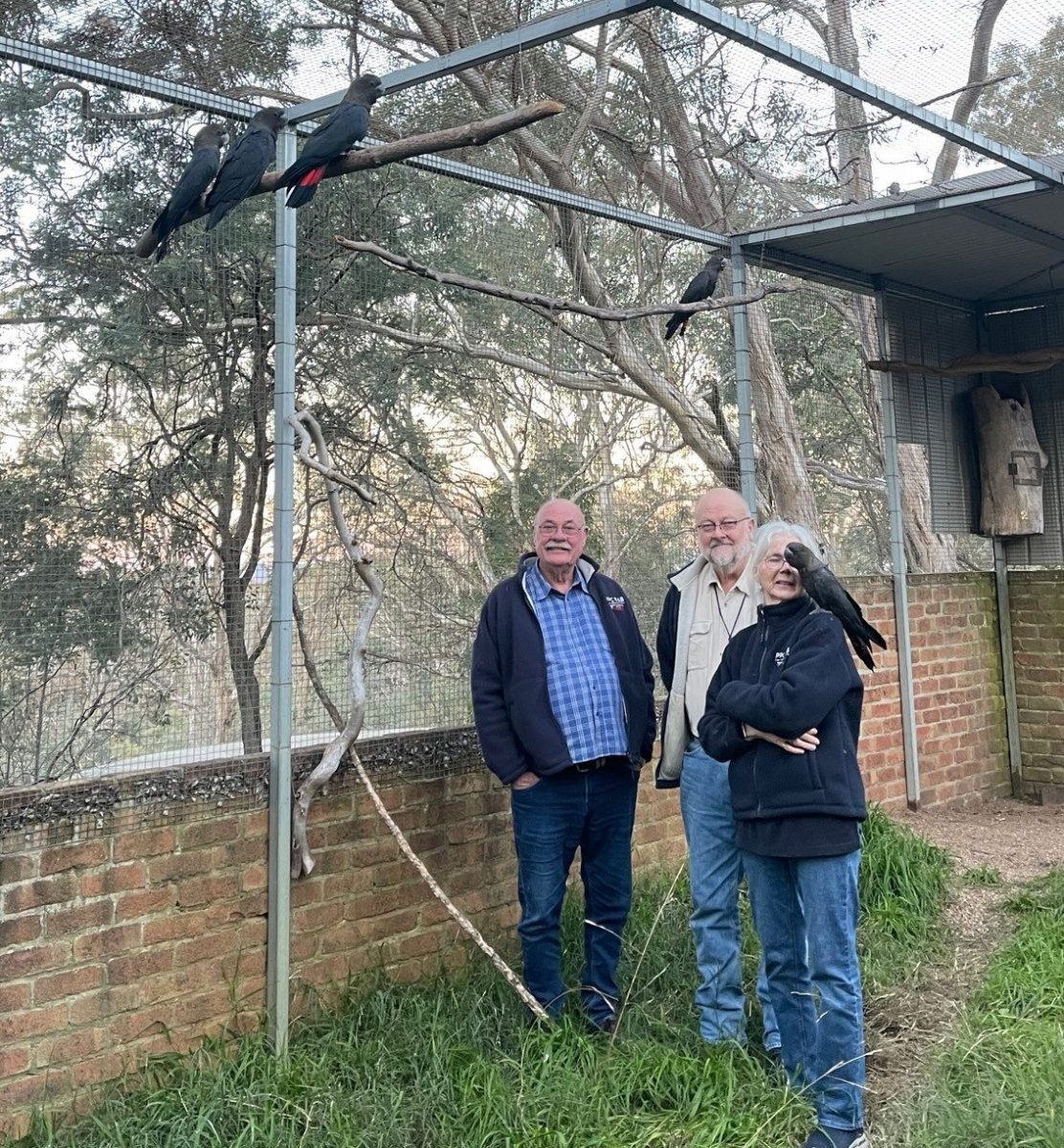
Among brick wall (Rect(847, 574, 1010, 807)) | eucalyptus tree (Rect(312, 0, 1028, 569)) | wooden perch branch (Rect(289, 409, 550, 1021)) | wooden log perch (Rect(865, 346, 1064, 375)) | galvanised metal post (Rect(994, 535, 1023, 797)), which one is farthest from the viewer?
galvanised metal post (Rect(994, 535, 1023, 797))

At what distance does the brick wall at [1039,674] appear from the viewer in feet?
23.6

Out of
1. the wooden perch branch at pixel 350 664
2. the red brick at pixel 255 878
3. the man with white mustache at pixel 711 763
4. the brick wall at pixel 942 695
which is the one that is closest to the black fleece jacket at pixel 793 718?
the man with white mustache at pixel 711 763

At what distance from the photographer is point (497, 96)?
4.93 metres

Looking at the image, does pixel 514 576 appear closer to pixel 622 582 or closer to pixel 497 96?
pixel 622 582

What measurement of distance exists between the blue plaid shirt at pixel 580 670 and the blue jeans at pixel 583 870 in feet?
0.37

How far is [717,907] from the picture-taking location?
3564 mm

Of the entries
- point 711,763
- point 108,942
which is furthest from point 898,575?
point 108,942

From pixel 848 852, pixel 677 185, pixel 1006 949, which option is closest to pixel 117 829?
pixel 848 852

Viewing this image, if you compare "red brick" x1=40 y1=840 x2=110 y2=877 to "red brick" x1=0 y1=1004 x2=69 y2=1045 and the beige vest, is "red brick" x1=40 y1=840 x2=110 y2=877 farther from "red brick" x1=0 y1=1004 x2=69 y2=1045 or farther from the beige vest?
the beige vest

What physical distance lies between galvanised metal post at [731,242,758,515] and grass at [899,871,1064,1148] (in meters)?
2.07

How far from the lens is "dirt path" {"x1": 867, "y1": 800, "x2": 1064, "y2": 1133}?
3506mm

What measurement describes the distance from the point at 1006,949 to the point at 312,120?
148 inches

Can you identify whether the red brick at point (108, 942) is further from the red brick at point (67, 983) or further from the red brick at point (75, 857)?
the red brick at point (75, 857)

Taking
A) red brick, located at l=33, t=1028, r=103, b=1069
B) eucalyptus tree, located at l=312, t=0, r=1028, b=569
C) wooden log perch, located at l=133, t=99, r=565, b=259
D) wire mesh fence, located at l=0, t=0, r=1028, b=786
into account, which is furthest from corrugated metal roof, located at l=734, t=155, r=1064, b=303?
red brick, located at l=33, t=1028, r=103, b=1069
